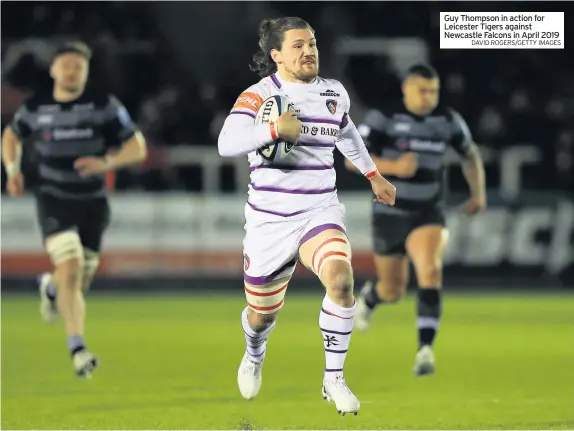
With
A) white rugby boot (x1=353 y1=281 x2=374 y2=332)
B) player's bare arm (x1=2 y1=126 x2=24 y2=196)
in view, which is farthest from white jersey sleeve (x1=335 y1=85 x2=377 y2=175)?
white rugby boot (x1=353 y1=281 x2=374 y2=332)

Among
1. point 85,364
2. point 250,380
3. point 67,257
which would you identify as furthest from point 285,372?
point 250,380

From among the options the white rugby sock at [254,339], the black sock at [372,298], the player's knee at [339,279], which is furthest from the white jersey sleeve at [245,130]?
the black sock at [372,298]

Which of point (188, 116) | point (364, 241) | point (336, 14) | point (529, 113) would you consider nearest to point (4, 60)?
point (188, 116)

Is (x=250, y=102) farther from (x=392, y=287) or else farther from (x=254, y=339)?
(x=392, y=287)

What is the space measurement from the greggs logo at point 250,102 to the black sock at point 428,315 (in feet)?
11.1

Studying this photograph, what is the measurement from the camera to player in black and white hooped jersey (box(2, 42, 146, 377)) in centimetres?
1002

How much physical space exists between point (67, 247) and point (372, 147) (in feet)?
8.34

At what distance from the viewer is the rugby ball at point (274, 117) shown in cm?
685

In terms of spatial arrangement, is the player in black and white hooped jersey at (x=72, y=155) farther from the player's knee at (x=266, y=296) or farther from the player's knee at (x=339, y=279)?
the player's knee at (x=339, y=279)

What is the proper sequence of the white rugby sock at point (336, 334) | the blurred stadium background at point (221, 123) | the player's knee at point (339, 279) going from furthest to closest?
the blurred stadium background at point (221, 123)
the white rugby sock at point (336, 334)
the player's knee at point (339, 279)

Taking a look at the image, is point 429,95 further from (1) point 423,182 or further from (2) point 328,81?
(2) point 328,81

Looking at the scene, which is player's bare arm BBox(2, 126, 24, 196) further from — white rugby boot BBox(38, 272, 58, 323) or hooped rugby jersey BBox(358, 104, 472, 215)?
hooped rugby jersey BBox(358, 104, 472, 215)

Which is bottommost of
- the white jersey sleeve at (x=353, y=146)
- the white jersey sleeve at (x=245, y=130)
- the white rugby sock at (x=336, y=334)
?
the white rugby sock at (x=336, y=334)

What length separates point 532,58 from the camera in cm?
2167
